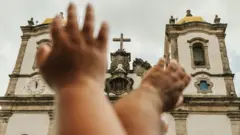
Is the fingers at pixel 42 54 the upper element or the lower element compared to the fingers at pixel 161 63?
lower

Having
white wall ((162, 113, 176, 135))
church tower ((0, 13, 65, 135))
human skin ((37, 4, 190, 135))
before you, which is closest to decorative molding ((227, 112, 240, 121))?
white wall ((162, 113, 176, 135))

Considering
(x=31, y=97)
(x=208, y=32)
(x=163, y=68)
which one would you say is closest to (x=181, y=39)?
(x=208, y=32)

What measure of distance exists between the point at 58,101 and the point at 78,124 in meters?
0.14

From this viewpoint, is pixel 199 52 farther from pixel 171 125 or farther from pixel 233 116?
pixel 171 125

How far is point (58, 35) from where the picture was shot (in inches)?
48.8

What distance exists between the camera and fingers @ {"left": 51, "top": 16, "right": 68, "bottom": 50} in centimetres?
123

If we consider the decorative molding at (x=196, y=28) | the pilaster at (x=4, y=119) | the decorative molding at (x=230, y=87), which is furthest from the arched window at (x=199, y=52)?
the pilaster at (x=4, y=119)

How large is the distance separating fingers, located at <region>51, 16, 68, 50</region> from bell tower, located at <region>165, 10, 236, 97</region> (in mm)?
15063

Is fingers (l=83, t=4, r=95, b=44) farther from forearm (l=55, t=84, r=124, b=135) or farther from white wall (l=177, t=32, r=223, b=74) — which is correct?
white wall (l=177, t=32, r=223, b=74)

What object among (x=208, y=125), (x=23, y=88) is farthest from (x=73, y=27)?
(x=23, y=88)

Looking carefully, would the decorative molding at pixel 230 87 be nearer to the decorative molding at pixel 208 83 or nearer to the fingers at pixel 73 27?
the decorative molding at pixel 208 83

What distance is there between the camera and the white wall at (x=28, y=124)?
48.7 ft

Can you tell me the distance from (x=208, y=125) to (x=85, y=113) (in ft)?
46.2

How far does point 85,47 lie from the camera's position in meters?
1.26
